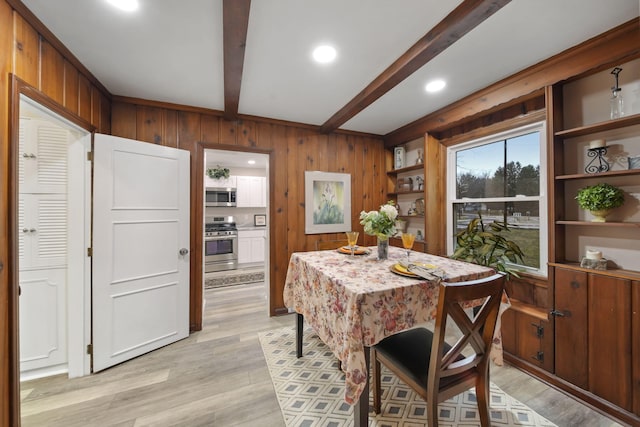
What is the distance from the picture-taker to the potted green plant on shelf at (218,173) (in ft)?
17.7

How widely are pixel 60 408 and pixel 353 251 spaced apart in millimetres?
2332

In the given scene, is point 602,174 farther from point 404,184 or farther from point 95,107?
point 95,107

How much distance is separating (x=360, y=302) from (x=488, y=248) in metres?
1.67

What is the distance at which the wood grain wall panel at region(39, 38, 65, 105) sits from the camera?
1586mm

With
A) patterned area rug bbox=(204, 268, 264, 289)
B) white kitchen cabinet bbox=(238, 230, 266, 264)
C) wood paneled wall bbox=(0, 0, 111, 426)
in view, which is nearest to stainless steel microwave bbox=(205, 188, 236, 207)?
white kitchen cabinet bbox=(238, 230, 266, 264)

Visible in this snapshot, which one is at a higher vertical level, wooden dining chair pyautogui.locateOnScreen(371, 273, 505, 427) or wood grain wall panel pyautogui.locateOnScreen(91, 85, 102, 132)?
wood grain wall panel pyautogui.locateOnScreen(91, 85, 102, 132)

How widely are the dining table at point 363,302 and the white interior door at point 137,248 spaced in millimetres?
1554

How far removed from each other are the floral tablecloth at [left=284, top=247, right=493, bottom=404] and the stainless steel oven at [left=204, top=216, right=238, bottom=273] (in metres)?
3.59

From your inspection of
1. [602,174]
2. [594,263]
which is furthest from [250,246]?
[602,174]

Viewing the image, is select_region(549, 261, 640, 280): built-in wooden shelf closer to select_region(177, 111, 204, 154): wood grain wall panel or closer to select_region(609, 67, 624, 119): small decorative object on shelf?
select_region(609, 67, 624, 119): small decorative object on shelf

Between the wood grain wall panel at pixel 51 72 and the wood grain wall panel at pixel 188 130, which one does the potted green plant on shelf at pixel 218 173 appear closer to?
the wood grain wall panel at pixel 188 130

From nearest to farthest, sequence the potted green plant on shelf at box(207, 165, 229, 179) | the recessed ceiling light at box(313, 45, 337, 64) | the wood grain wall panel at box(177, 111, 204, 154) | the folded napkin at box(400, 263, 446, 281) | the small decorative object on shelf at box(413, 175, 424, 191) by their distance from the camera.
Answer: the folded napkin at box(400, 263, 446, 281)
the recessed ceiling light at box(313, 45, 337, 64)
the wood grain wall panel at box(177, 111, 204, 154)
the small decorative object on shelf at box(413, 175, 424, 191)
the potted green plant on shelf at box(207, 165, 229, 179)

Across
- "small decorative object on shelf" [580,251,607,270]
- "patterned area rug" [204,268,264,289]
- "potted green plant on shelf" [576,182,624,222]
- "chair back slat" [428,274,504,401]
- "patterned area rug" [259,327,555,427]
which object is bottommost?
"patterned area rug" [259,327,555,427]

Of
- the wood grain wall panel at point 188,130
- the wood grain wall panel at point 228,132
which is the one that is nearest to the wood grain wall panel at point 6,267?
the wood grain wall panel at point 188,130
